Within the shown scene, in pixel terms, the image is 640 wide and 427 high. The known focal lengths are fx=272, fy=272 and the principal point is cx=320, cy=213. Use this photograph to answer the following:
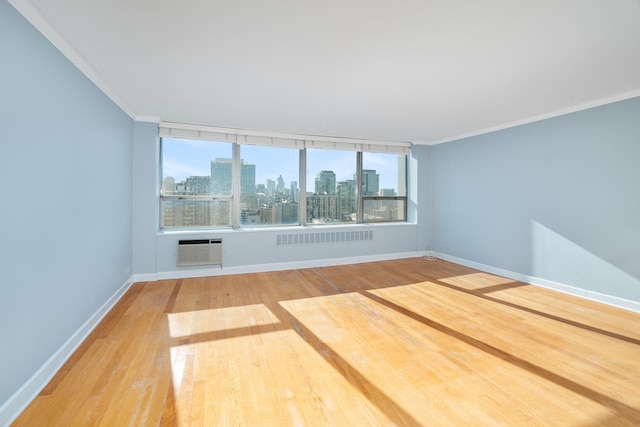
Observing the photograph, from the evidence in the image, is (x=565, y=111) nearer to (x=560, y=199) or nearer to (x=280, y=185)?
(x=560, y=199)

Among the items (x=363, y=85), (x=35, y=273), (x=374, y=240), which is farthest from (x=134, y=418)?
(x=374, y=240)

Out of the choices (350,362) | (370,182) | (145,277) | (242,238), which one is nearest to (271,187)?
(242,238)

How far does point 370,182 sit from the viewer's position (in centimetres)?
579

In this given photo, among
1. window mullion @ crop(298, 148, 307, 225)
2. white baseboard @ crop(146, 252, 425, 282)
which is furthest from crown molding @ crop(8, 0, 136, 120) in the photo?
window mullion @ crop(298, 148, 307, 225)

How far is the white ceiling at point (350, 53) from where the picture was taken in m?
1.70

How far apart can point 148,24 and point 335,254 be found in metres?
4.20

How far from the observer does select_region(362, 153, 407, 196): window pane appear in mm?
5742

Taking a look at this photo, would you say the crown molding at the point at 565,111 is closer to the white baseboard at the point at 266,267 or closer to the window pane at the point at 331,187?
the window pane at the point at 331,187

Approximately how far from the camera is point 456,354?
7.40ft

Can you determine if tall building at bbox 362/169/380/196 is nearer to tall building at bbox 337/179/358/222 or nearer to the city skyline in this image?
the city skyline

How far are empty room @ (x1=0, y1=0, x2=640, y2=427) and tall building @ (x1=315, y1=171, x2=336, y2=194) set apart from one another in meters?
0.41

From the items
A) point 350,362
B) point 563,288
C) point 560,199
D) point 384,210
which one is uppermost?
point 560,199

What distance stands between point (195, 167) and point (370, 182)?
3.40 meters

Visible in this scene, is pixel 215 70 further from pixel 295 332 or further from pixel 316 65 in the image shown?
pixel 295 332
